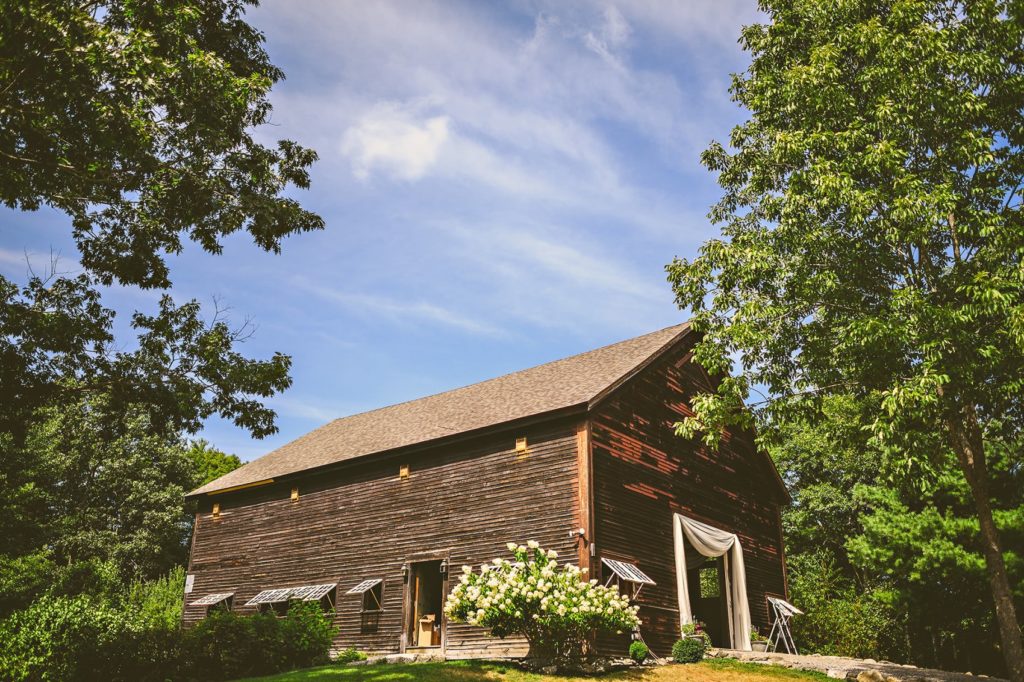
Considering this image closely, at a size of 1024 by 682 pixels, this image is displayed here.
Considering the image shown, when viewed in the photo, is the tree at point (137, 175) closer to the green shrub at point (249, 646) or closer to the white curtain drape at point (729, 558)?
the green shrub at point (249, 646)

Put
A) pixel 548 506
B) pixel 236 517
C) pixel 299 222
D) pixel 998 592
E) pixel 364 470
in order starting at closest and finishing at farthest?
1. pixel 299 222
2. pixel 998 592
3. pixel 548 506
4. pixel 364 470
5. pixel 236 517

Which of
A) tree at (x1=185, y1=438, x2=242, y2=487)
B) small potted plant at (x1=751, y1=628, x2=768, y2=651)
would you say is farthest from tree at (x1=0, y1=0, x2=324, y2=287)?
tree at (x1=185, y1=438, x2=242, y2=487)

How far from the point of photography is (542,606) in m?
14.1

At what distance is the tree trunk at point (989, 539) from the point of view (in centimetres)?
1562

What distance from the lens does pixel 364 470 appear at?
22.5m

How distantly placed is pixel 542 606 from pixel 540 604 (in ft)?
0.74

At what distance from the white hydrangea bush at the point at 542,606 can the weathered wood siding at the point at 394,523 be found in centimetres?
220

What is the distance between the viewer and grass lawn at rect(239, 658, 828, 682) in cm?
1373

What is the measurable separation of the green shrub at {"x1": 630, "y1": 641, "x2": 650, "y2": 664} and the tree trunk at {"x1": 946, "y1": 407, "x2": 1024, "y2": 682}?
24.8ft

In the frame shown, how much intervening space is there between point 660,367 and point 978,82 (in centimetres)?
1035

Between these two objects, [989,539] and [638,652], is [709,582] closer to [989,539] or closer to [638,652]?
[989,539]

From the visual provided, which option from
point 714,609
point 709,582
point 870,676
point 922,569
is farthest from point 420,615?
point 709,582

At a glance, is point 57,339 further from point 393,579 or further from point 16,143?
point 393,579

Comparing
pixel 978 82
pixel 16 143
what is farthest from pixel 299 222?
pixel 978 82
